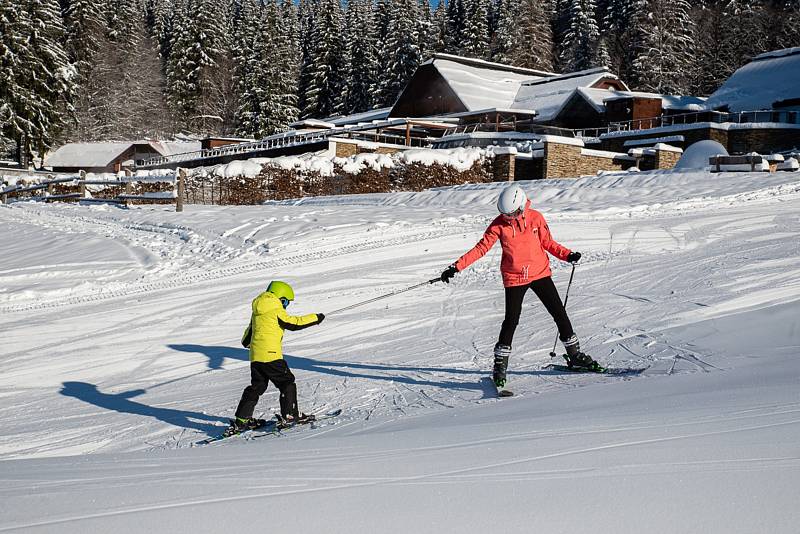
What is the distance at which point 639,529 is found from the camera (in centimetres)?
244

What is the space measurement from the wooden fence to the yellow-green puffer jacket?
17.3 meters

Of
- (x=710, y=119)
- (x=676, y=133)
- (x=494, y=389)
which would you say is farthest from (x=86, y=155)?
(x=494, y=389)

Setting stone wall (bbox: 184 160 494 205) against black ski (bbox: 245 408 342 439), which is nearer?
black ski (bbox: 245 408 342 439)

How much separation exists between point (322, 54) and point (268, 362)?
6343 centimetres

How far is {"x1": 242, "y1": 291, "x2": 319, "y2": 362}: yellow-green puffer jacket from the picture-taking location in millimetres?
6602

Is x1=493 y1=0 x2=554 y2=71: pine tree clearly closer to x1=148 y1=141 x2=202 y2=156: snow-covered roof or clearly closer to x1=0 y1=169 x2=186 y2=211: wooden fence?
x1=148 y1=141 x2=202 y2=156: snow-covered roof

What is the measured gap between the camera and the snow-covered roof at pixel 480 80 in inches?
1644

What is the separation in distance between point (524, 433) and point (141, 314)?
8450mm

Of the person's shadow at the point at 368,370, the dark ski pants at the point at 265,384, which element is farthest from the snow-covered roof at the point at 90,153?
the dark ski pants at the point at 265,384

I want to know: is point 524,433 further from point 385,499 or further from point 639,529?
point 639,529

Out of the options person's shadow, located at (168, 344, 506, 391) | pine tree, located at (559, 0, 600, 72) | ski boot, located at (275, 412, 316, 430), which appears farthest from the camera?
pine tree, located at (559, 0, 600, 72)

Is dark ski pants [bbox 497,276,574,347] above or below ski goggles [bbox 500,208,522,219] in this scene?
below

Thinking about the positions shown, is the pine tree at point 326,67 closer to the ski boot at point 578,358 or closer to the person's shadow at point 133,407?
the person's shadow at point 133,407

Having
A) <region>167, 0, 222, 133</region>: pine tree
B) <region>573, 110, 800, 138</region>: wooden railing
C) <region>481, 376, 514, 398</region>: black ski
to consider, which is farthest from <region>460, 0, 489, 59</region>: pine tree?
<region>481, 376, 514, 398</region>: black ski
